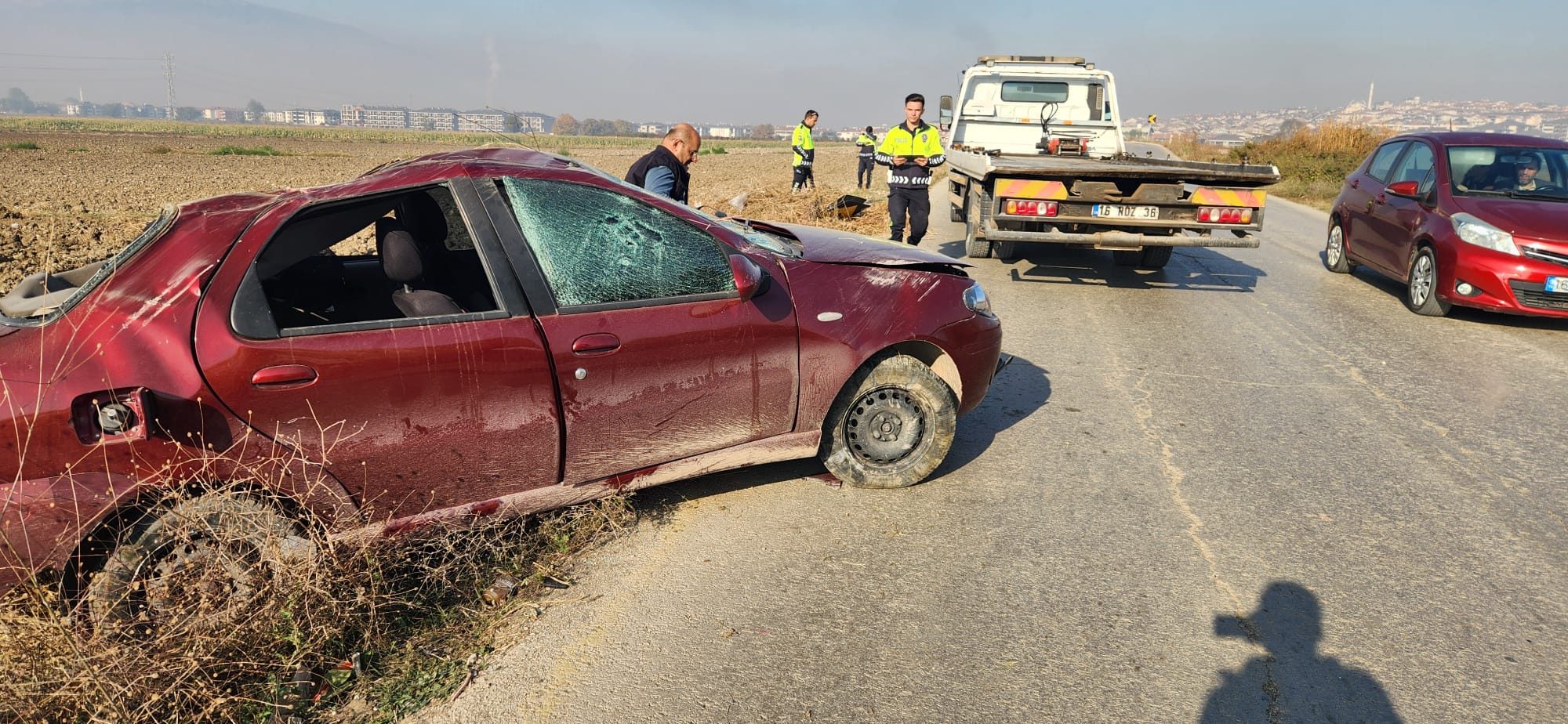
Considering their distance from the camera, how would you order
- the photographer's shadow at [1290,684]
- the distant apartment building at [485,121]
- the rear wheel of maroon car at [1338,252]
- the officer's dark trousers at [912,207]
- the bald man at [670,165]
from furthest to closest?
the rear wheel of maroon car at [1338,252], the officer's dark trousers at [912,207], the bald man at [670,165], the distant apartment building at [485,121], the photographer's shadow at [1290,684]

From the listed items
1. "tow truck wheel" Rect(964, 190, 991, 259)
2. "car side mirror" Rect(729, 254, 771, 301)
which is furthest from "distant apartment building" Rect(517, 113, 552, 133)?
"tow truck wheel" Rect(964, 190, 991, 259)

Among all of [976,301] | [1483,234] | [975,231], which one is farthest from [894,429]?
[1483,234]

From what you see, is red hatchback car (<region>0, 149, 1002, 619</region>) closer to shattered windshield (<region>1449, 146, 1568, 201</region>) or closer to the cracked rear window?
the cracked rear window

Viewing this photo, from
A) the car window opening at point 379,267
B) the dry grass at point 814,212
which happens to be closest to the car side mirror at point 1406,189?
the dry grass at point 814,212

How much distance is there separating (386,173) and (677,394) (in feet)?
4.74

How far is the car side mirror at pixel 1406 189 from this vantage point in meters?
8.92

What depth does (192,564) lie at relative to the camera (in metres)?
2.98

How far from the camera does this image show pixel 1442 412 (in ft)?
18.9

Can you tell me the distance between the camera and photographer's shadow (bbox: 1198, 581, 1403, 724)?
286 centimetres

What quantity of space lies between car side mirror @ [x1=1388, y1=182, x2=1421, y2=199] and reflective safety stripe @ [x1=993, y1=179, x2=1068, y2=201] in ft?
10.5

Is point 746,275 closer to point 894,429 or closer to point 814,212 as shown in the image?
point 894,429

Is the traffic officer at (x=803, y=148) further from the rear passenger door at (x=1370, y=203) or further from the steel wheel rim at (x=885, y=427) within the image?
the steel wheel rim at (x=885, y=427)

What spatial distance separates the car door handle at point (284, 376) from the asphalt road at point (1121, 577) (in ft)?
3.76

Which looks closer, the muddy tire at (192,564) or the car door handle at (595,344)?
the muddy tire at (192,564)
